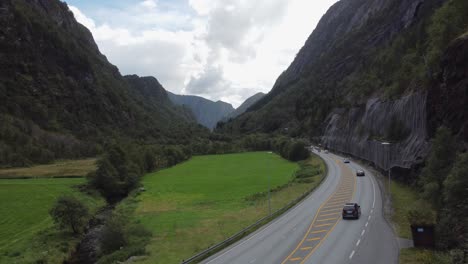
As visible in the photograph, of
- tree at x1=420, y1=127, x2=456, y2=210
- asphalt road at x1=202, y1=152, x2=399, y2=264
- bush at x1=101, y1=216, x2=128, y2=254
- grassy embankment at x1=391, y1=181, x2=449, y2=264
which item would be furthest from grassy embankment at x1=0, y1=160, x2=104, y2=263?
tree at x1=420, y1=127, x2=456, y2=210

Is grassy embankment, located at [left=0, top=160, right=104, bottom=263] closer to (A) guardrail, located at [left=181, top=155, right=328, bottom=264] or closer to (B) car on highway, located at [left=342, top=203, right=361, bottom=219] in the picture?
(A) guardrail, located at [left=181, top=155, right=328, bottom=264]

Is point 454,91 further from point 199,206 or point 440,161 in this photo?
point 199,206

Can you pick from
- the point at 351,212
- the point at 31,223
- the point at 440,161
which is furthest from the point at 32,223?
the point at 440,161

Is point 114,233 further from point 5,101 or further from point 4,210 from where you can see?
point 5,101

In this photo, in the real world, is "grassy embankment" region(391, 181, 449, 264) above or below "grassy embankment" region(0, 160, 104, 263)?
above

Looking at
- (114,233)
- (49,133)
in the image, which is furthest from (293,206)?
(49,133)

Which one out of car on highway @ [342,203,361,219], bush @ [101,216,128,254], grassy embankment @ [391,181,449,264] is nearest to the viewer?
grassy embankment @ [391,181,449,264]
